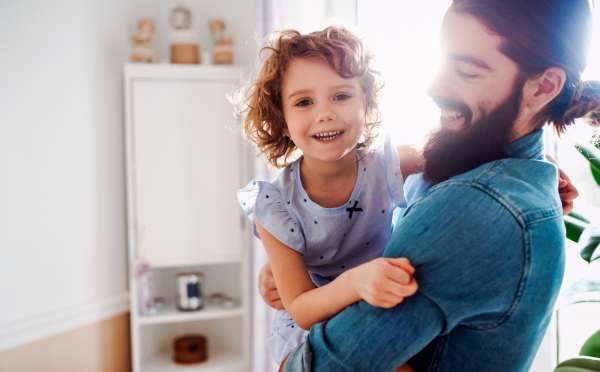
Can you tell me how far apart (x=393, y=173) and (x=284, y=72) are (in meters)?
0.37

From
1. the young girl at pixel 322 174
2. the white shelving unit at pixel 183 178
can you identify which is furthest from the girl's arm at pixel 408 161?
the white shelving unit at pixel 183 178

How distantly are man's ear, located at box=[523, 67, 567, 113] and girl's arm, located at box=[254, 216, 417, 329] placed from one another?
39 cm

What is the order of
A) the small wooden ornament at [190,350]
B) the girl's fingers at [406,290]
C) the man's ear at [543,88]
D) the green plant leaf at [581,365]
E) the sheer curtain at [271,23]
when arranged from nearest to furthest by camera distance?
the girl's fingers at [406,290] < the man's ear at [543,88] < the green plant leaf at [581,365] < the sheer curtain at [271,23] < the small wooden ornament at [190,350]

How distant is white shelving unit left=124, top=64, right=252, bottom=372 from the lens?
254cm

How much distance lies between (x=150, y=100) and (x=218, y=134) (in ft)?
1.41

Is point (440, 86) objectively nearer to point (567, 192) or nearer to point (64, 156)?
point (567, 192)

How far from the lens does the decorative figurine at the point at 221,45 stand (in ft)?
8.78

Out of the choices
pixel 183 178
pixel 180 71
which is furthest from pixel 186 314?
pixel 180 71

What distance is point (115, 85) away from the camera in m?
2.70

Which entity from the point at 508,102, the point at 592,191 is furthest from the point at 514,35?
the point at 592,191

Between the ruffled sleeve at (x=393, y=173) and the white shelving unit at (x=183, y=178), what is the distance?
159 cm

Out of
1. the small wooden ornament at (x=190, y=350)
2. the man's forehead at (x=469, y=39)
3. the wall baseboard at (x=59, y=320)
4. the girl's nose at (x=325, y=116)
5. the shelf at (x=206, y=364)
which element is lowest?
the shelf at (x=206, y=364)

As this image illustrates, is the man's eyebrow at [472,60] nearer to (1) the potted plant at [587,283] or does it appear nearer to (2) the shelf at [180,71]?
(1) the potted plant at [587,283]

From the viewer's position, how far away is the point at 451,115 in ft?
2.75
